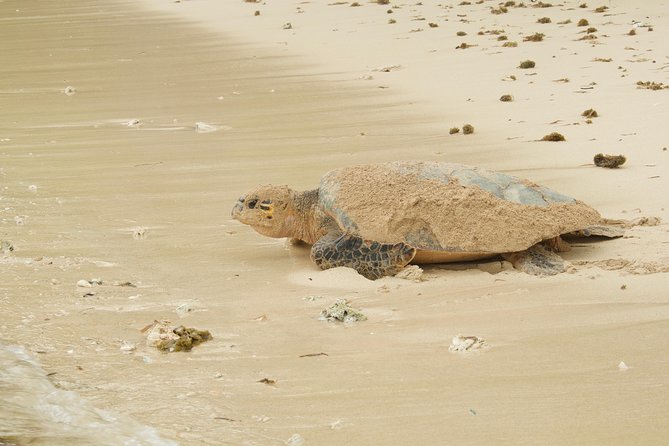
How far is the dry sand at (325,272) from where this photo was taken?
4008mm

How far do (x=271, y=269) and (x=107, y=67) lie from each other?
1022cm

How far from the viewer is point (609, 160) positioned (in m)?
7.74

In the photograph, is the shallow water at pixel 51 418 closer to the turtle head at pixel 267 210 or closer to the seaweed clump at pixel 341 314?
the seaweed clump at pixel 341 314

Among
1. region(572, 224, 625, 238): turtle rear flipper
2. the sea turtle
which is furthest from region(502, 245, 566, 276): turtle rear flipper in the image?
region(572, 224, 625, 238): turtle rear flipper

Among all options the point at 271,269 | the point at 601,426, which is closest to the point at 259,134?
the point at 271,269

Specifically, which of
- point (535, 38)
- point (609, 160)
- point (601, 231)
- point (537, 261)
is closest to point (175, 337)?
point (537, 261)

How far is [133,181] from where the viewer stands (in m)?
8.35

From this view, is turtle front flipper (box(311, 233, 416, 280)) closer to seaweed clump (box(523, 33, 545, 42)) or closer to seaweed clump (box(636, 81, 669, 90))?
seaweed clump (box(636, 81, 669, 90))

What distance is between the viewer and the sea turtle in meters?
5.73

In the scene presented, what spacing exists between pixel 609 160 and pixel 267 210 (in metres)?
2.91

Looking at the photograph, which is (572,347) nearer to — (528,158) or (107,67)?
(528,158)

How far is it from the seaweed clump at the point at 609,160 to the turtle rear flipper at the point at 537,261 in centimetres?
212

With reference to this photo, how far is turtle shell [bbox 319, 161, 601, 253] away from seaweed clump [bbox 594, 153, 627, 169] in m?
1.78

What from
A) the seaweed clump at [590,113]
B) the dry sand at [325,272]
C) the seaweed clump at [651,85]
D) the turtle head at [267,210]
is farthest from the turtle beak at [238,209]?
the seaweed clump at [651,85]
